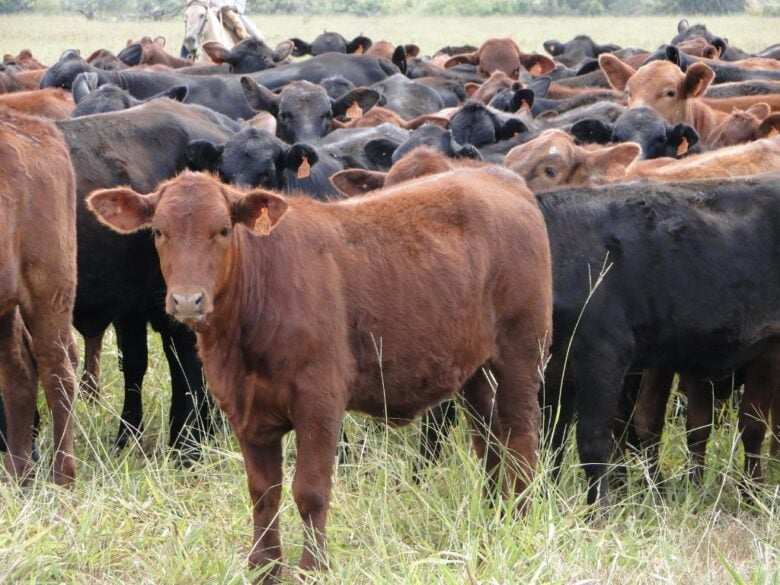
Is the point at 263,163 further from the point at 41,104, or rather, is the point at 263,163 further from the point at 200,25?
the point at 200,25

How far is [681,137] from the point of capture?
8.81m

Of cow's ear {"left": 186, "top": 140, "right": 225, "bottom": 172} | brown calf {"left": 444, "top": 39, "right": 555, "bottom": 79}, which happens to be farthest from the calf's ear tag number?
brown calf {"left": 444, "top": 39, "right": 555, "bottom": 79}

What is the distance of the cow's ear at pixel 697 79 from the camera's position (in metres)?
10.3

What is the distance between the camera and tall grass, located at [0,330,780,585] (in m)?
4.50

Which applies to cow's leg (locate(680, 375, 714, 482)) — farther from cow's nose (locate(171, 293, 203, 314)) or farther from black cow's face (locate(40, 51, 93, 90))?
black cow's face (locate(40, 51, 93, 90))

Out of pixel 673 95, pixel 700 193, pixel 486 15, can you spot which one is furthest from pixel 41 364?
pixel 486 15

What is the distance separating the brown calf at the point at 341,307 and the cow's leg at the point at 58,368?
3.49 ft

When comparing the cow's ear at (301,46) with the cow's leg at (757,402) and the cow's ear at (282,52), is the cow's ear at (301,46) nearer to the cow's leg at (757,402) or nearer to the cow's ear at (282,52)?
the cow's ear at (282,52)

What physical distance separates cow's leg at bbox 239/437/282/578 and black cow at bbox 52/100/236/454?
1645 mm

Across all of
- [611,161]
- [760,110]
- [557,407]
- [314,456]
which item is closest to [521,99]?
[760,110]

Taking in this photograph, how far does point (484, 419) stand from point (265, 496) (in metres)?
1.13

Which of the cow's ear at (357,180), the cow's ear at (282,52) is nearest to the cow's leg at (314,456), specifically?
the cow's ear at (357,180)

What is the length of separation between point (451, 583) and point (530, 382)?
1295 mm

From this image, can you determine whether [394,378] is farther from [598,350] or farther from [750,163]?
[750,163]
